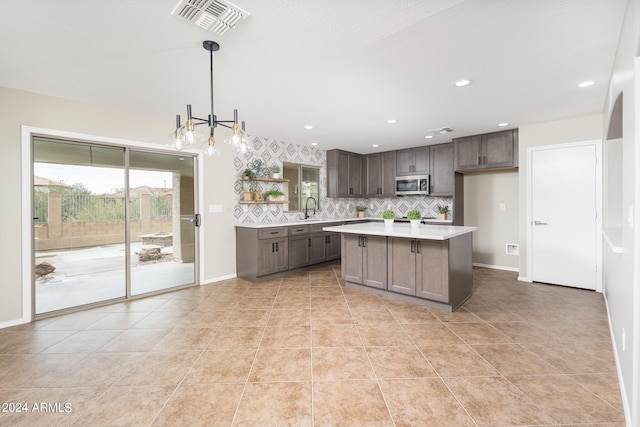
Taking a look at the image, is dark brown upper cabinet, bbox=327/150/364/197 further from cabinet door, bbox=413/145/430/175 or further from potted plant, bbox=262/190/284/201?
potted plant, bbox=262/190/284/201

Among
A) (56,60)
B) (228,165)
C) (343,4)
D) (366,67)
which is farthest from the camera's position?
(228,165)

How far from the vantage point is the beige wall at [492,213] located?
16.7ft

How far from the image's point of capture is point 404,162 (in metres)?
6.11

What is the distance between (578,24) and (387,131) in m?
2.88

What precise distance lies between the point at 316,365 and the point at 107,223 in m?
3.21

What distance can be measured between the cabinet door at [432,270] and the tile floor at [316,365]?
226mm

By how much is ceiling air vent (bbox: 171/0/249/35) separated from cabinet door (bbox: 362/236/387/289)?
2.80m

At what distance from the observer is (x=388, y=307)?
130 inches

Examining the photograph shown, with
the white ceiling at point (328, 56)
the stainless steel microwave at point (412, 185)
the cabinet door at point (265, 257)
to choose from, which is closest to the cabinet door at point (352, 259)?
the cabinet door at point (265, 257)

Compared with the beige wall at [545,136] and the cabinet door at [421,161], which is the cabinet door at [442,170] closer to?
the cabinet door at [421,161]

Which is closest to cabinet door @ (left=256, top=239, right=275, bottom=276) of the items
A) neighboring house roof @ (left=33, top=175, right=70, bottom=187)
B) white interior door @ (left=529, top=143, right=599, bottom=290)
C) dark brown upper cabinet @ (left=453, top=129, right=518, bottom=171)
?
neighboring house roof @ (left=33, top=175, right=70, bottom=187)

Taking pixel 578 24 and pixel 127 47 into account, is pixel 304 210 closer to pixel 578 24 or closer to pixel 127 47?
→ pixel 127 47

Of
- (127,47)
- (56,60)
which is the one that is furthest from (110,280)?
(127,47)

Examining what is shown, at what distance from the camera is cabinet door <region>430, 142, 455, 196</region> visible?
5.37 meters
